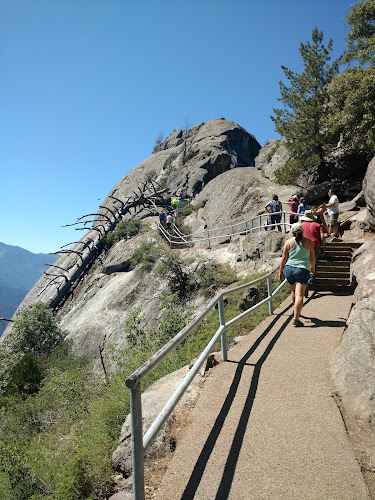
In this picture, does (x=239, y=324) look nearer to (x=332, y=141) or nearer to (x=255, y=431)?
(x=255, y=431)

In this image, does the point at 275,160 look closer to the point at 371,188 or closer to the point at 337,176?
the point at 337,176

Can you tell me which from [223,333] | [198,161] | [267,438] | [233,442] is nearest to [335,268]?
[223,333]

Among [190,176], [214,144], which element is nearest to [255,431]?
[190,176]

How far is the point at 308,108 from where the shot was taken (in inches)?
869

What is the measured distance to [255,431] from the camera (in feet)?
11.3

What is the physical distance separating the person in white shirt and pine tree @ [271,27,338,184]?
874cm

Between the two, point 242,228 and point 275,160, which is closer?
point 242,228

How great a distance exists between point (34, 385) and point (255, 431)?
13222 mm

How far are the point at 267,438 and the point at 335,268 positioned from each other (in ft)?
28.2

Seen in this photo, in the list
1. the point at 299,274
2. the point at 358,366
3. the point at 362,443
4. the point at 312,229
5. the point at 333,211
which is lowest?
the point at 362,443

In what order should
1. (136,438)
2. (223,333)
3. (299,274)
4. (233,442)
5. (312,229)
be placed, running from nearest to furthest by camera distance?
(136,438)
(233,442)
(223,333)
(299,274)
(312,229)

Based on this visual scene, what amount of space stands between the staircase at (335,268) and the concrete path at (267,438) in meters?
5.11

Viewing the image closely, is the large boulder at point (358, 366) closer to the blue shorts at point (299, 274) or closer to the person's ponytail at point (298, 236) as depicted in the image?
the blue shorts at point (299, 274)

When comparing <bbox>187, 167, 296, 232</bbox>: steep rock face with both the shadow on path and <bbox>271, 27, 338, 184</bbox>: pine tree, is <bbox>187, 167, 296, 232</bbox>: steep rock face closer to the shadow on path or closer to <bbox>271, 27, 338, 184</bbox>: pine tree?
<bbox>271, 27, 338, 184</bbox>: pine tree
